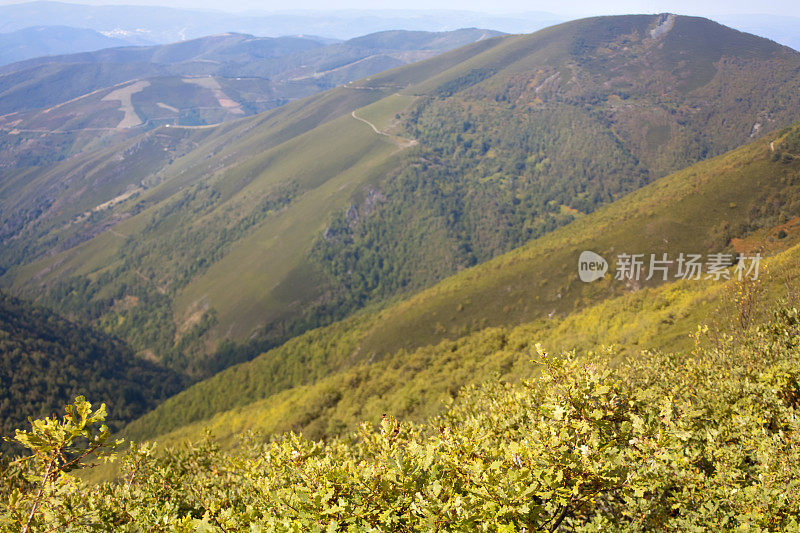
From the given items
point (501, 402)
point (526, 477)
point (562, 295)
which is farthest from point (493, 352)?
point (526, 477)

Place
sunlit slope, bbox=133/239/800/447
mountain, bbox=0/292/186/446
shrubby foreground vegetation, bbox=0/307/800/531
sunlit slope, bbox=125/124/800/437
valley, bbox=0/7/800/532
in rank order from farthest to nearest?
1. mountain, bbox=0/292/186/446
2. sunlit slope, bbox=125/124/800/437
3. sunlit slope, bbox=133/239/800/447
4. valley, bbox=0/7/800/532
5. shrubby foreground vegetation, bbox=0/307/800/531

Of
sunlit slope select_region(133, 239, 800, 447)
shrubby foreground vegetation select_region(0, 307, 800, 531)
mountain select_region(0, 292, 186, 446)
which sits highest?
shrubby foreground vegetation select_region(0, 307, 800, 531)

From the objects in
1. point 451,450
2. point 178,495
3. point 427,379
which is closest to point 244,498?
point 178,495

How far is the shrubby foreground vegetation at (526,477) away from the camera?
29.2 ft

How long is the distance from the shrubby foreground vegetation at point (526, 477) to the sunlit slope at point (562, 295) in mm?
57245

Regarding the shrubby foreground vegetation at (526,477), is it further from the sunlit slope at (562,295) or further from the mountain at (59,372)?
the mountain at (59,372)

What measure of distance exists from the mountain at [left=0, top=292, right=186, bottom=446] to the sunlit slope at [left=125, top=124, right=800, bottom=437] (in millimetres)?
25481

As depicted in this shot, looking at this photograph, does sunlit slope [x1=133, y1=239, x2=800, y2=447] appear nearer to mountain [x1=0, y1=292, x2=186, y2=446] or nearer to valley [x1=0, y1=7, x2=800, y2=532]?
valley [x1=0, y1=7, x2=800, y2=532]

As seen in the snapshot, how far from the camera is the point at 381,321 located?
497 ft

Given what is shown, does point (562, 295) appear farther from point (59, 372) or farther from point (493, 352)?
point (59, 372)

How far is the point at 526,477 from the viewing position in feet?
28.4

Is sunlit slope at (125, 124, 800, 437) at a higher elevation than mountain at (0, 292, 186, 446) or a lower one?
higher

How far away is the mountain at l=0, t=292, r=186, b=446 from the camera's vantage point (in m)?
151

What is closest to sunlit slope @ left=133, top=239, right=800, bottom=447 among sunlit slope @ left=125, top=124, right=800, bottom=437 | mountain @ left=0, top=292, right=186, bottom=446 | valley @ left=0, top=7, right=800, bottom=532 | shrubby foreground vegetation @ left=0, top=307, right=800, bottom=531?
valley @ left=0, top=7, right=800, bottom=532
